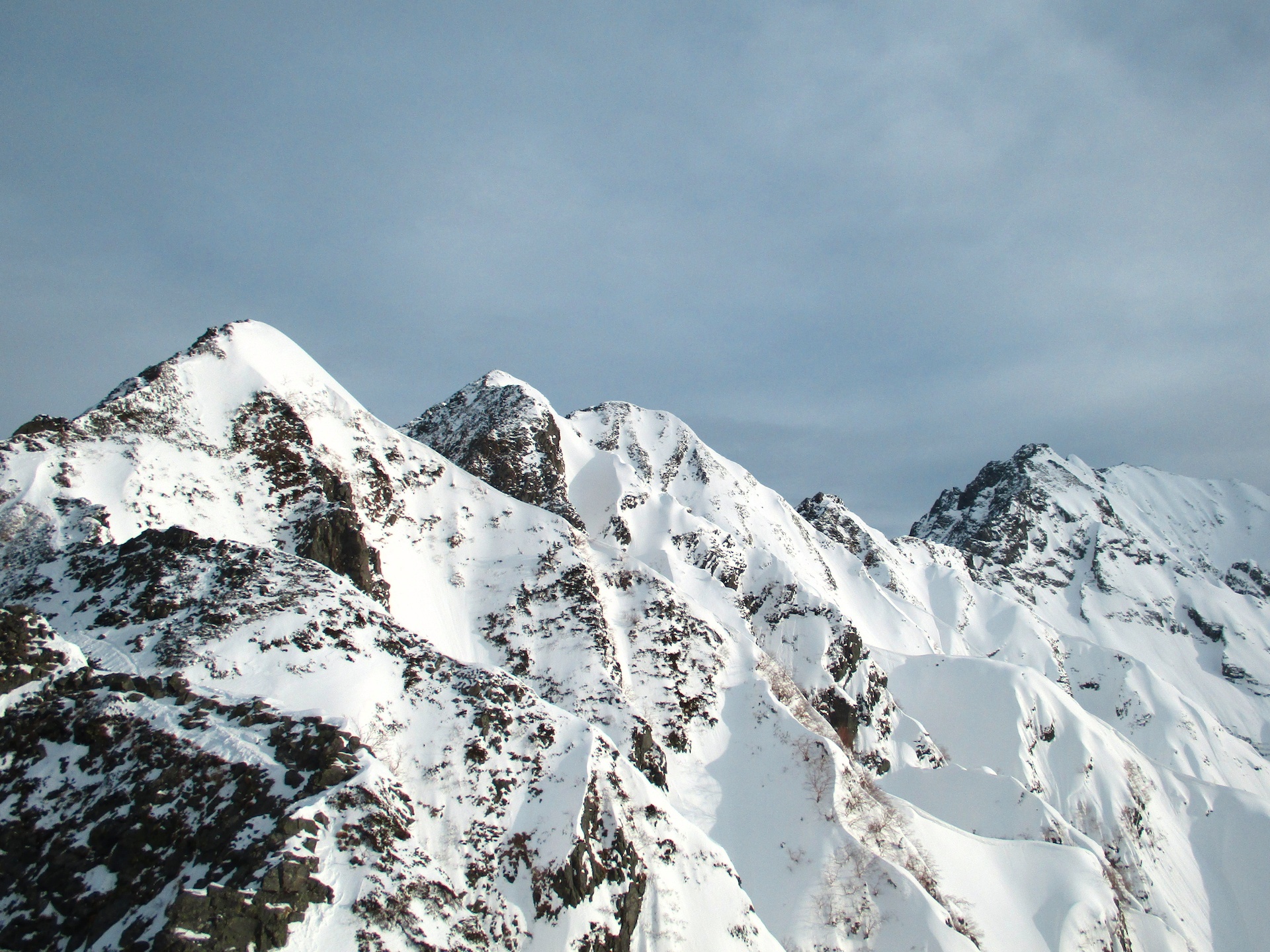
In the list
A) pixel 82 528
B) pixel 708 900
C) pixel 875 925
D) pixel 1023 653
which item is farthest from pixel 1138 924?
pixel 1023 653

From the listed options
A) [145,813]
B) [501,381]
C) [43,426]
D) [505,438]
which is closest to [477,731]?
[145,813]

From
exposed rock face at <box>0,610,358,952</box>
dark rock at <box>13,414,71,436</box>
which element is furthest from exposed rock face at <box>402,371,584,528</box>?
exposed rock face at <box>0,610,358,952</box>

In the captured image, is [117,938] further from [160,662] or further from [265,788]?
[160,662]

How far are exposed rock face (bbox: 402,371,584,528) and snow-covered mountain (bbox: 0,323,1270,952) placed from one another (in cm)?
52

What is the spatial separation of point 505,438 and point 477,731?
4646 centimetres

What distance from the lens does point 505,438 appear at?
71.2 meters

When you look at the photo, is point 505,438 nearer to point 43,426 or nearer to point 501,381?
point 501,381

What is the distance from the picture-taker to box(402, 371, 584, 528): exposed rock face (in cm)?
6719

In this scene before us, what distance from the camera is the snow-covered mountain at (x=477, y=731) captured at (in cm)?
1742

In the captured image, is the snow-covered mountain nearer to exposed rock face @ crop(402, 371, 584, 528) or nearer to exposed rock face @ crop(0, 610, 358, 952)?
exposed rock face @ crop(0, 610, 358, 952)

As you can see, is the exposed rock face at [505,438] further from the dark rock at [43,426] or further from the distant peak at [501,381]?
the dark rock at [43,426]

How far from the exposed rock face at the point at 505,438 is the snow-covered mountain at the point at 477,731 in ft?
1.72

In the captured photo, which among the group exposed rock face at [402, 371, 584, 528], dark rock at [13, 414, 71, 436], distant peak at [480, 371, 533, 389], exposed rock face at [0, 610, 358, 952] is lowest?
exposed rock face at [0, 610, 358, 952]

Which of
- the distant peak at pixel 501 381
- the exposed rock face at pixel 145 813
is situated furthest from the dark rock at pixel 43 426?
the distant peak at pixel 501 381
